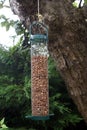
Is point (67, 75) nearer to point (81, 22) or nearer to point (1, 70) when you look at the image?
point (81, 22)

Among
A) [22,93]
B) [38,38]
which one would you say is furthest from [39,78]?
[22,93]

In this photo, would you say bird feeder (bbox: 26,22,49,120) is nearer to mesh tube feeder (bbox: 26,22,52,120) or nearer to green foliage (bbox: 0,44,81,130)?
mesh tube feeder (bbox: 26,22,52,120)

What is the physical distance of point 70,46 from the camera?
9.94 feet

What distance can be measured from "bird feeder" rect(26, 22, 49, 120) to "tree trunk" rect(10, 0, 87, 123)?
334mm

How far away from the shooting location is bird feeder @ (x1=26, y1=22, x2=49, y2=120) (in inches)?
102

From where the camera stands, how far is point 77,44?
3.05 m

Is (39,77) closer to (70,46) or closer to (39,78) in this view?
(39,78)

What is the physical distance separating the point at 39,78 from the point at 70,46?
1.75 feet

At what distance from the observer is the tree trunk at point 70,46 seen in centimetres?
301

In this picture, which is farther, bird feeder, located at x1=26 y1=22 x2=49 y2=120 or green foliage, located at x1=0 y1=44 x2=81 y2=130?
green foliage, located at x1=0 y1=44 x2=81 y2=130

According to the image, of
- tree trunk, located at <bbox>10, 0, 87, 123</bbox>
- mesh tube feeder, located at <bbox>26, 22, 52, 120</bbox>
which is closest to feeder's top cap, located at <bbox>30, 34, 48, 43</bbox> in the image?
mesh tube feeder, located at <bbox>26, 22, 52, 120</bbox>

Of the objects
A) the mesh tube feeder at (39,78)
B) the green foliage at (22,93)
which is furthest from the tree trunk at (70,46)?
the green foliage at (22,93)

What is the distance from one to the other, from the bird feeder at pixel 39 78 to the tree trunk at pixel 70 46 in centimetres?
33

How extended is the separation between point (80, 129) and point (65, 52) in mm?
1211
